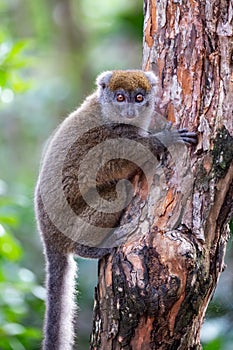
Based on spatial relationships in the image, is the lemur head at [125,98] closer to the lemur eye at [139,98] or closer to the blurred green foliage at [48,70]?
the lemur eye at [139,98]

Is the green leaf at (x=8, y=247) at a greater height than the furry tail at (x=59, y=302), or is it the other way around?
the green leaf at (x=8, y=247)

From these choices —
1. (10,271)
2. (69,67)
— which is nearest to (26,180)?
(69,67)

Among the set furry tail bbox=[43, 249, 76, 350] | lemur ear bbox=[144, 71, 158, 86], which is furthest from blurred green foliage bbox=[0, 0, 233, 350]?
lemur ear bbox=[144, 71, 158, 86]

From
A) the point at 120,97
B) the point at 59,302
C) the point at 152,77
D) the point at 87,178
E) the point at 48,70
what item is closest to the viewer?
the point at 152,77

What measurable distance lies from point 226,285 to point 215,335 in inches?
16.8

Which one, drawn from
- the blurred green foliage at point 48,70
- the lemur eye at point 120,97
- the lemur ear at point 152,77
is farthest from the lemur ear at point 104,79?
the blurred green foliage at point 48,70

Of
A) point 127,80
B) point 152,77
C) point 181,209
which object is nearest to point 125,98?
point 127,80

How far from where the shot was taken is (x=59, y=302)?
4020mm

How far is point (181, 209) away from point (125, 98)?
1.35 metres

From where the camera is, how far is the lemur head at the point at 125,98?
13.8 ft

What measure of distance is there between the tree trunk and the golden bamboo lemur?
1.07 ft

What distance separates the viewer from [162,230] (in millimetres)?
3324

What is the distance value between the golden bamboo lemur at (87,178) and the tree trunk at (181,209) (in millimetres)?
326

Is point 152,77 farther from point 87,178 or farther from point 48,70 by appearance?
point 48,70
